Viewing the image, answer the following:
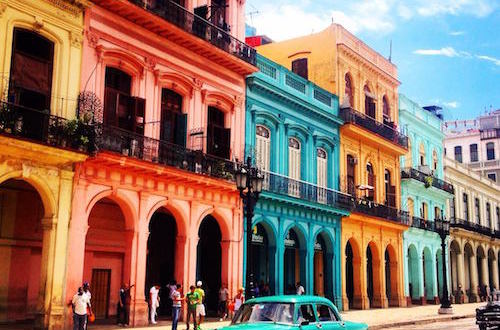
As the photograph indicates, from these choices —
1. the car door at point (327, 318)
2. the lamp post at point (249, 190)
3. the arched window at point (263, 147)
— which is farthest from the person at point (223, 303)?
the car door at point (327, 318)

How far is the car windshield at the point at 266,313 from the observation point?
10125 millimetres

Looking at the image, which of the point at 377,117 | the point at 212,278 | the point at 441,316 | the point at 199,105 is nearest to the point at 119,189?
the point at 199,105

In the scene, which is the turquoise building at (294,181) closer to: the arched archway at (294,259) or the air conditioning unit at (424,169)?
the arched archway at (294,259)

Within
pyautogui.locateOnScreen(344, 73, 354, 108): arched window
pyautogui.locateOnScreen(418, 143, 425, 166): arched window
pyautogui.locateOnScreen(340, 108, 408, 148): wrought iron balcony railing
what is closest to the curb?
pyautogui.locateOnScreen(340, 108, 408, 148): wrought iron balcony railing

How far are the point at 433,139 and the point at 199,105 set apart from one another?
23.4m

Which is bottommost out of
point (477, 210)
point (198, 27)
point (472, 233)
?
point (472, 233)

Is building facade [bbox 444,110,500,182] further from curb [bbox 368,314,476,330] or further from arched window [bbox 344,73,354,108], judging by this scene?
curb [bbox 368,314,476,330]

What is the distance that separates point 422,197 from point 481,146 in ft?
78.8

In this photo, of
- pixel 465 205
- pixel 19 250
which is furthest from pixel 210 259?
pixel 465 205

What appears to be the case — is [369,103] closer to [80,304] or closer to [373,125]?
[373,125]

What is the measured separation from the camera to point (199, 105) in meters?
20.8

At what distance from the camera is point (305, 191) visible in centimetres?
2533

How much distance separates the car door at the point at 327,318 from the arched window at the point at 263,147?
12.3 metres

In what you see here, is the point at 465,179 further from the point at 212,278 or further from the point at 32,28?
the point at 32,28
